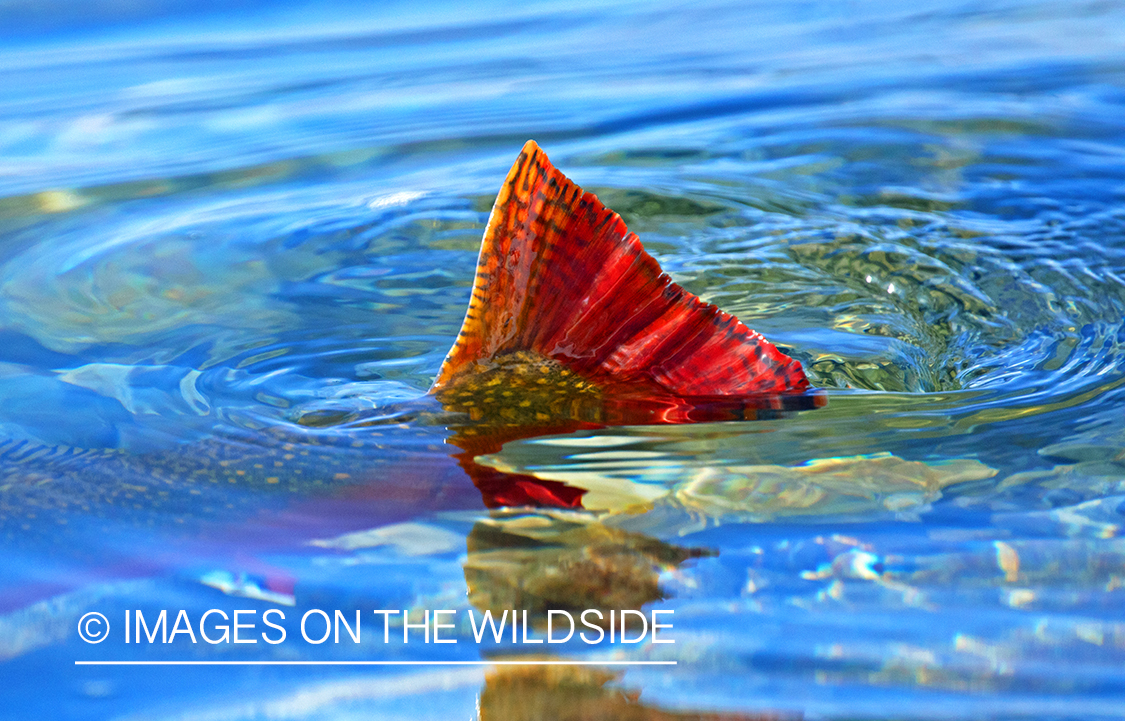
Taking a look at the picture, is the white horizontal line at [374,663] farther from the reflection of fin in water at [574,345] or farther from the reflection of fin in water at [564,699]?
the reflection of fin in water at [574,345]

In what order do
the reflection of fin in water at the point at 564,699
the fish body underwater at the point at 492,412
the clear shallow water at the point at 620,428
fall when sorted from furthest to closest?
the fish body underwater at the point at 492,412
the clear shallow water at the point at 620,428
the reflection of fin in water at the point at 564,699

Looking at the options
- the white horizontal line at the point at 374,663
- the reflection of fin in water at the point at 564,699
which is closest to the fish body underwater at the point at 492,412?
the white horizontal line at the point at 374,663

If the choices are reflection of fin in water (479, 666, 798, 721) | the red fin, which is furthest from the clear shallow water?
the red fin

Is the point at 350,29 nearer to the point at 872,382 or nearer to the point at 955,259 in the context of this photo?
the point at 955,259

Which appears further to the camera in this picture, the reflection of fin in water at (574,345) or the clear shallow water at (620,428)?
the reflection of fin in water at (574,345)

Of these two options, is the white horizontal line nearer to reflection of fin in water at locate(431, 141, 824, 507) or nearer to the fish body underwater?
the fish body underwater

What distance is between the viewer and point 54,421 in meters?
2.03

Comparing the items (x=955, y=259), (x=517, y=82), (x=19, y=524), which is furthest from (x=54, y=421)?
(x=517, y=82)

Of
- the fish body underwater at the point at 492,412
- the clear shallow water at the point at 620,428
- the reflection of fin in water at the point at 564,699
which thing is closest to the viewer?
the reflection of fin in water at the point at 564,699

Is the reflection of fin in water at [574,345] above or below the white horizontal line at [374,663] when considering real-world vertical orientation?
above

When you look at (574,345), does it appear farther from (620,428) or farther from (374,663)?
(374,663)

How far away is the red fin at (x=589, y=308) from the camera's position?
164 cm

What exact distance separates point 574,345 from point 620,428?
171 mm

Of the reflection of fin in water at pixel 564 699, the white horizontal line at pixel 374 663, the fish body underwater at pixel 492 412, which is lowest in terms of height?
the reflection of fin in water at pixel 564 699
